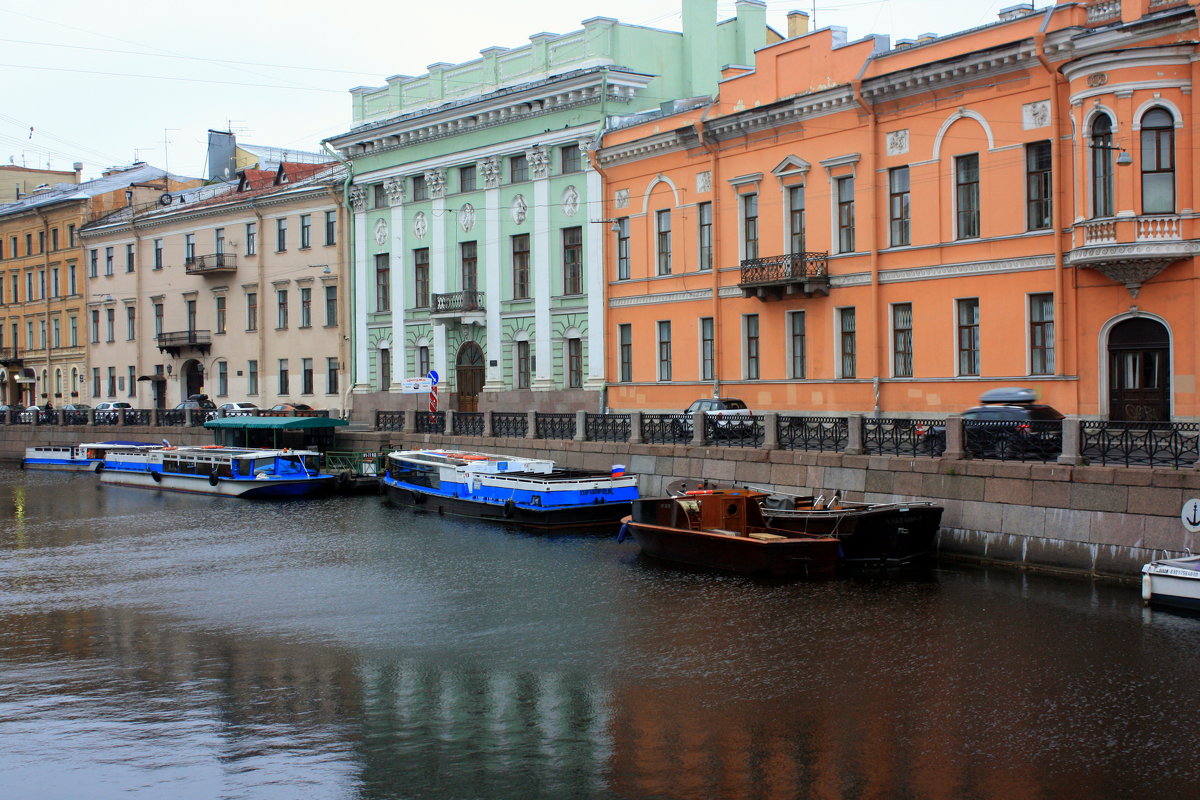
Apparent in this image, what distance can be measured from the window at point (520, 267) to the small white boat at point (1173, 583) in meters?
24.2

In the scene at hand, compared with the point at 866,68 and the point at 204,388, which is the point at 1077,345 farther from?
the point at 204,388

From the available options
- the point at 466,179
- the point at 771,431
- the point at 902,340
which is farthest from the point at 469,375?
the point at 771,431

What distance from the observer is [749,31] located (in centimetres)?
3697

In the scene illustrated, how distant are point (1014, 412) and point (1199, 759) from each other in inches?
404

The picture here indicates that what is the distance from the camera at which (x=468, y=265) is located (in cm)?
3944

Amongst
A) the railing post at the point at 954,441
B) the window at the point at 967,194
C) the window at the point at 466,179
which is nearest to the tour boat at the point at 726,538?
the railing post at the point at 954,441

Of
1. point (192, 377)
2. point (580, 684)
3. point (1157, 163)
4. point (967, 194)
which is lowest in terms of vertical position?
point (580, 684)

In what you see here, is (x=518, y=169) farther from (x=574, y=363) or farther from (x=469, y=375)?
(x=469, y=375)

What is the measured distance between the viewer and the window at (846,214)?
28.0 meters

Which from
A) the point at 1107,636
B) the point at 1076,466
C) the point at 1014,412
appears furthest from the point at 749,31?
the point at 1107,636

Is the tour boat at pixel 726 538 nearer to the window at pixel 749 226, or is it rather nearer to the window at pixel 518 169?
the window at pixel 749 226

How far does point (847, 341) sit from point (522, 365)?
12.4 m

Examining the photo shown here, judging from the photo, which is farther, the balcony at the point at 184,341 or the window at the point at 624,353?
the balcony at the point at 184,341

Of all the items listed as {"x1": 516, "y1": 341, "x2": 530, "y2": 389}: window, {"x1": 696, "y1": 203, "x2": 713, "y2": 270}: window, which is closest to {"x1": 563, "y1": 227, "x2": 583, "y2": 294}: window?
{"x1": 516, "y1": 341, "x2": 530, "y2": 389}: window
